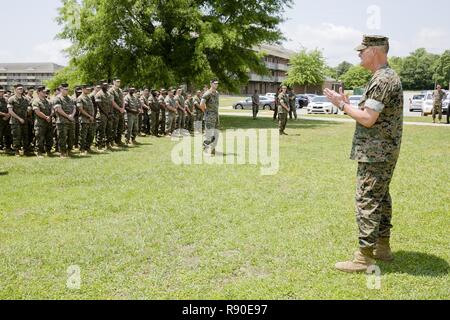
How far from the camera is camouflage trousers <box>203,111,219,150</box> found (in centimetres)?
1177

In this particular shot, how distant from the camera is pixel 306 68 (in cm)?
7594

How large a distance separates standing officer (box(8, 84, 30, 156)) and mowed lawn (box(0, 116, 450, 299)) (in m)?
2.47

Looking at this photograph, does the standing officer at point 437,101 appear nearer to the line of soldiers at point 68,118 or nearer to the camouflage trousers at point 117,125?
the line of soldiers at point 68,118

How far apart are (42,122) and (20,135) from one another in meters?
0.91

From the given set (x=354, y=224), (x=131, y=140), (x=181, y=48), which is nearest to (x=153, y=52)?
(x=181, y=48)

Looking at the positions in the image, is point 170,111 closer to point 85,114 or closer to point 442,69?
point 85,114

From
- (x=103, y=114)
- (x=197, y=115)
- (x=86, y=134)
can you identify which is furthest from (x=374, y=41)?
(x=197, y=115)

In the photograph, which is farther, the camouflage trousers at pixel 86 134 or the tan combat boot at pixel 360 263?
the camouflage trousers at pixel 86 134

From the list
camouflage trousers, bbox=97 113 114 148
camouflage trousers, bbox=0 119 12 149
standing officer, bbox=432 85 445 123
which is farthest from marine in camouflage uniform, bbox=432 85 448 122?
camouflage trousers, bbox=0 119 12 149

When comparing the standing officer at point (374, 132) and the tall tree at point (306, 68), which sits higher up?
the tall tree at point (306, 68)

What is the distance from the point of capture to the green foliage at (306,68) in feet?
249

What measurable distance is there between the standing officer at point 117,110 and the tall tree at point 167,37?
8718 millimetres

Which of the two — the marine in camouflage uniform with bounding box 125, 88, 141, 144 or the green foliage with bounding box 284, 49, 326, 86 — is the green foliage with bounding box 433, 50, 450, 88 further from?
the marine in camouflage uniform with bounding box 125, 88, 141, 144

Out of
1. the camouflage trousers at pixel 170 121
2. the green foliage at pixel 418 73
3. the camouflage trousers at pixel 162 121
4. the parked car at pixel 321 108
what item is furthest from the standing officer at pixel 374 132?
the green foliage at pixel 418 73
